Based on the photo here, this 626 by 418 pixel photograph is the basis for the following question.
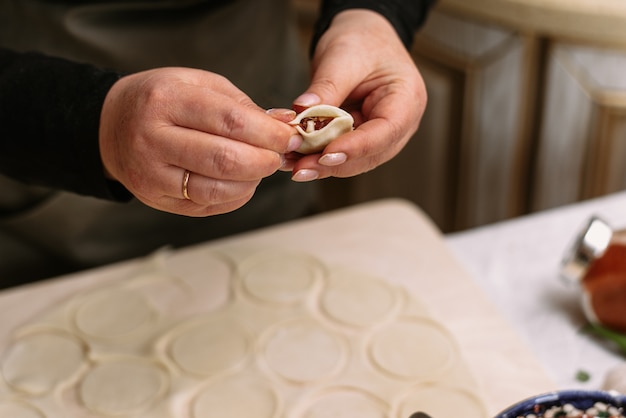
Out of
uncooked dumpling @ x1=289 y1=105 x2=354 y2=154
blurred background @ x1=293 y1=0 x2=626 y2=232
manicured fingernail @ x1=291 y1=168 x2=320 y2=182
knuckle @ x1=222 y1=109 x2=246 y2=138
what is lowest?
blurred background @ x1=293 y1=0 x2=626 y2=232

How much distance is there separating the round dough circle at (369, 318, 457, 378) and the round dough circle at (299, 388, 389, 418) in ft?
0.15

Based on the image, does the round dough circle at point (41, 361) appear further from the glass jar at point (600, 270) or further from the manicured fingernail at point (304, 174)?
the glass jar at point (600, 270)

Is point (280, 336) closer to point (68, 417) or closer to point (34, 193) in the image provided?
point (68, 417)

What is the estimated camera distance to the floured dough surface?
76cm

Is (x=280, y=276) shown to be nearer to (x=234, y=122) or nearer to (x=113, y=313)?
(x=113, y=313)

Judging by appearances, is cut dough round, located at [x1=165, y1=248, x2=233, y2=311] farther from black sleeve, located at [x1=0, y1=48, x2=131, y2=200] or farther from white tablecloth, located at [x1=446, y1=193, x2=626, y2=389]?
white tablecloth, located at [x1=446, y1=193, x2=626, y2=389]

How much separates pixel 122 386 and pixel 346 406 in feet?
0.80

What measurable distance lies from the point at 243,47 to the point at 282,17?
0.10 meters

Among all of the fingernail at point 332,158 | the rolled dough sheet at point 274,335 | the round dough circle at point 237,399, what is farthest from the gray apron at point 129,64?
the fingernail at point 332,158

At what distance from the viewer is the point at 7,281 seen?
3.55ft

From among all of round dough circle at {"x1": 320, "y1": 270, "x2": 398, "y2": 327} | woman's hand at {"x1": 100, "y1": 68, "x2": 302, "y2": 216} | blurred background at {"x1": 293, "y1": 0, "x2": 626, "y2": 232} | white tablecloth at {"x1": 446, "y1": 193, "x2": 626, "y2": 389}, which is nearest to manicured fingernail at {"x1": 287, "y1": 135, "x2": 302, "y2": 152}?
woman's hand at {"x1": 100, "y1": 68, "x2": 302, "y2": 216}

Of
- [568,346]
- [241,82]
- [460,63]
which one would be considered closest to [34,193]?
[241,82]

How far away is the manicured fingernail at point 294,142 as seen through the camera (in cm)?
63

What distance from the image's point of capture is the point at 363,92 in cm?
77
